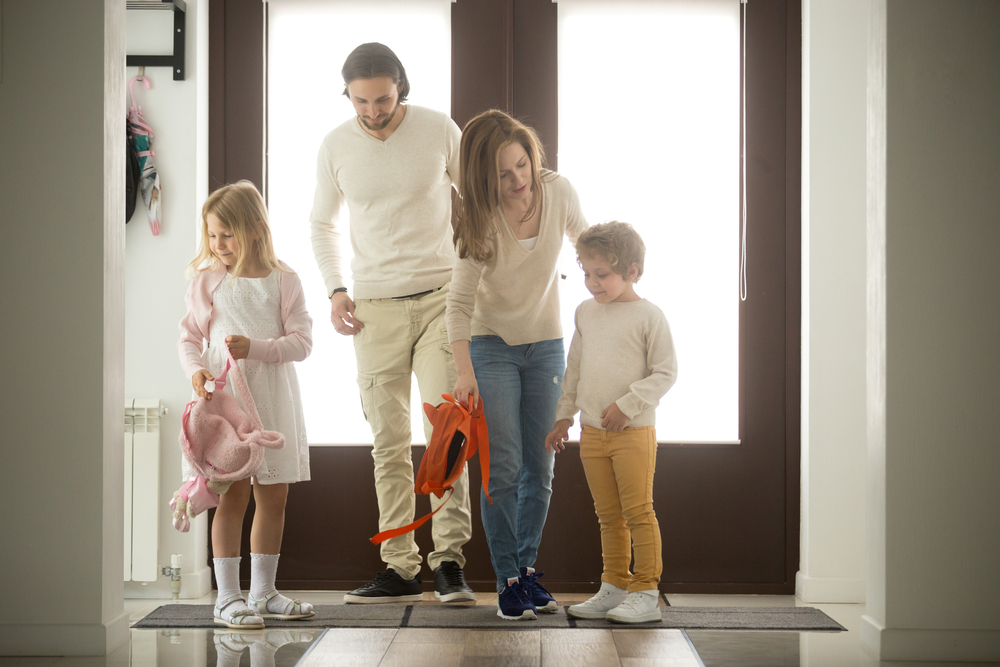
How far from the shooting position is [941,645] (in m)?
1.93

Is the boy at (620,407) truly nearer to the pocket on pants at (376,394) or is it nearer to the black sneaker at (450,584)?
the black sneaker at (450,584)

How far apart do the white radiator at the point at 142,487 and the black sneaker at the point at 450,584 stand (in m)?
0.93

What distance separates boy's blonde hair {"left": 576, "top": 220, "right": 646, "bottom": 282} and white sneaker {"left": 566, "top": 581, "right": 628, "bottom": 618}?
0.80m

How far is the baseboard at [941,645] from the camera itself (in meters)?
1.92

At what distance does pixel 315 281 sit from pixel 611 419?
1228mm

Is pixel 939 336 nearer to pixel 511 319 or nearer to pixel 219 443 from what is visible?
pixel 511 319

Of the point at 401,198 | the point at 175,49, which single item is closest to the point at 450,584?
the point at 401,198

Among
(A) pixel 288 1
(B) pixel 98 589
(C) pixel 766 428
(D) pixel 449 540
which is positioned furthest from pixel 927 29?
(B) pixel 98 589

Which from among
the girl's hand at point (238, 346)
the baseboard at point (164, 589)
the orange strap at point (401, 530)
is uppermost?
the girl's hand at point (238, 346)

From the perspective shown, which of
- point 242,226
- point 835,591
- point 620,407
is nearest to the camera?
point 620,407

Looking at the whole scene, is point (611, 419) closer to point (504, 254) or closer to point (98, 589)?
point (504, 254)

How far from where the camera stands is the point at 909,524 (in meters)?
1.95

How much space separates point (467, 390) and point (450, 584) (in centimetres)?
65

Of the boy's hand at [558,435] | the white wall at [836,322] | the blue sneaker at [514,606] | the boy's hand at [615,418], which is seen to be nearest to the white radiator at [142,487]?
the blue sneaker at [514,606]
